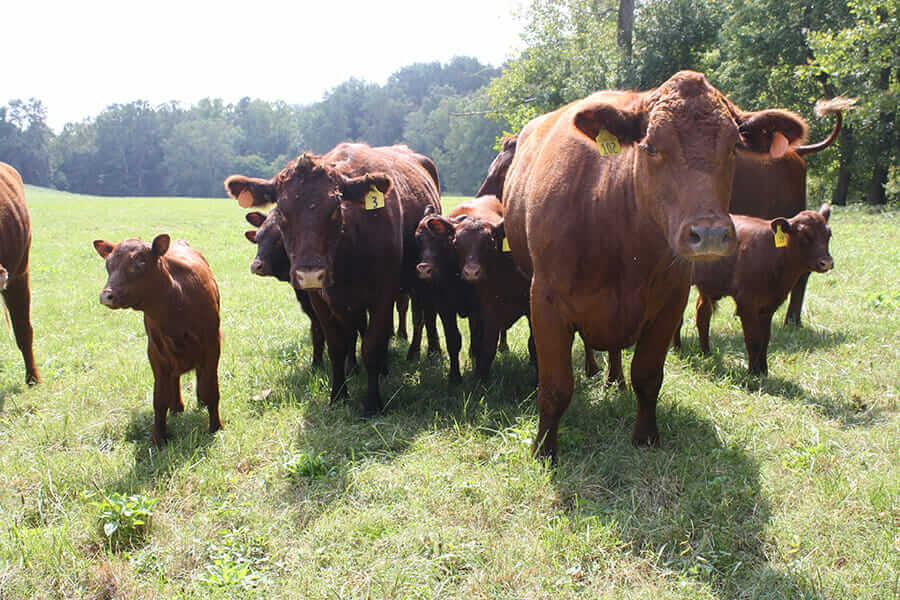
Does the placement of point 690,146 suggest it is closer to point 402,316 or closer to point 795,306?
point 795,306

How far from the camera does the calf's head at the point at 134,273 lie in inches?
175

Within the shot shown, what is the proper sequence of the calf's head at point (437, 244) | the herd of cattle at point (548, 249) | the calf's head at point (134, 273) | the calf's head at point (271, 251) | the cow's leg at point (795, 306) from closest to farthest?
1. the herd of cattle at point (548, 249)
2. the calf's head at point (134, 273)
3. the calf's head at point (437, 244)
4. the calf's head at point (271, 251)
5. the cow's leg at point (795, 306)

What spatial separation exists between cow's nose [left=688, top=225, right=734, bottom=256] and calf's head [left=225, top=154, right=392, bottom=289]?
2695 mm

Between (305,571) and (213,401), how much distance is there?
225 centimetres

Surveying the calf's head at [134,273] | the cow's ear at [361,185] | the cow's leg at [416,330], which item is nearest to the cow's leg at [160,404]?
the calf's head at [134,273]

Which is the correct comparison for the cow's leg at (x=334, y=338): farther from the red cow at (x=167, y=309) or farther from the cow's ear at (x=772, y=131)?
the cow's ear at (x=772, y=131)

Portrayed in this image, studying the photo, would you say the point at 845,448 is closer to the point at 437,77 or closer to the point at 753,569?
the point at 753,569

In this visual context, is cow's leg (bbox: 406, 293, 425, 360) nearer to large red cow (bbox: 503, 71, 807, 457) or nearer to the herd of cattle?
the herd of cattle

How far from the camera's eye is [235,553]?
341 cm

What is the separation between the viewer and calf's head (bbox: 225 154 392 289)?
4672mm

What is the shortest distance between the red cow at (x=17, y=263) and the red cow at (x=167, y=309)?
201 cm

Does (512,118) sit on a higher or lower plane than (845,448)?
higher

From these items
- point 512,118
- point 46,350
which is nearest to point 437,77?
point 512,118

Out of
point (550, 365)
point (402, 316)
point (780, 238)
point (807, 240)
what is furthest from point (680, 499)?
point (402, 316)
